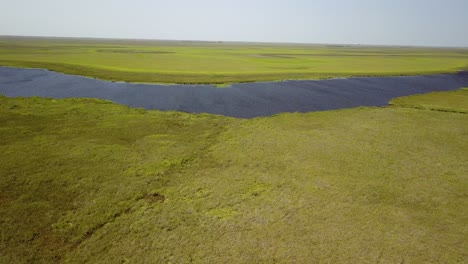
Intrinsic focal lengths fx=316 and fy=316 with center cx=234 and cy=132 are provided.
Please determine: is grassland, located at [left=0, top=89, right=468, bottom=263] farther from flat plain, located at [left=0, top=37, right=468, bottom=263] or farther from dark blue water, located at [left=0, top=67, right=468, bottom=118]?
dark blue water, located at [left=0, top=67, right=468, bottom=118]

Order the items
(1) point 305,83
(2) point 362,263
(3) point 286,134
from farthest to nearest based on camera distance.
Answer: (1) point 305,83, (3) point 286,134, (2) point 362,263

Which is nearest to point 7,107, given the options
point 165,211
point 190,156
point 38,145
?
point 38,145

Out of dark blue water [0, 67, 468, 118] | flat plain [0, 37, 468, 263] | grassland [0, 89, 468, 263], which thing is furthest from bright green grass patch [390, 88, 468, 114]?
grassland [0, 89, 468, 263]

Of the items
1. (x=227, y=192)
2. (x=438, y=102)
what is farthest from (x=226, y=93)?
(x=227, y=192)

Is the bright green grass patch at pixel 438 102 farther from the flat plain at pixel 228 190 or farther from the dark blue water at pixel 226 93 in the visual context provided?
the flat plain at pixel 228 190

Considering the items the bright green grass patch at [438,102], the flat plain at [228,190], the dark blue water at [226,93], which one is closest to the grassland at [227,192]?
the flat plain at [228,190]

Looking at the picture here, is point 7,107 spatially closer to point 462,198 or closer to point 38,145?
point 38,145
